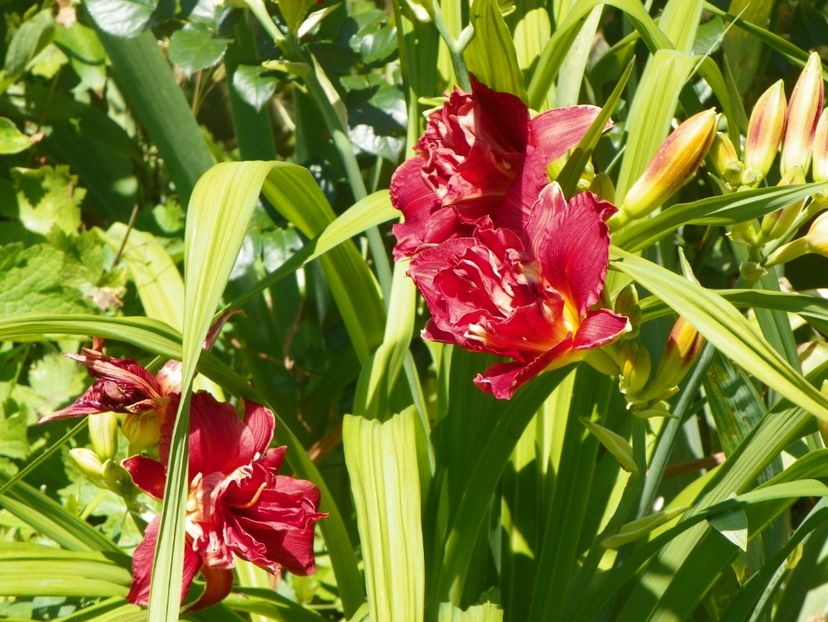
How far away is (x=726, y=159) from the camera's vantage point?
760mm

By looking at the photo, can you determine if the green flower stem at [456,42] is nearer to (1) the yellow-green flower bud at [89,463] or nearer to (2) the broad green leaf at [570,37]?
(2) the broad green leaf at [570,37]

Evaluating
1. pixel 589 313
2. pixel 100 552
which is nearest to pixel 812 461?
pixel 589 313

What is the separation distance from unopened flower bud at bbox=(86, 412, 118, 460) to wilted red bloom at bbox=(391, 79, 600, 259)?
0.32 meters

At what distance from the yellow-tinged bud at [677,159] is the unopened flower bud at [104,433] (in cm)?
48

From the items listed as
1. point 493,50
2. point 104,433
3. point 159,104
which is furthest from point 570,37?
point 159,104

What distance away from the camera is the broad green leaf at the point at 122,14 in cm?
116

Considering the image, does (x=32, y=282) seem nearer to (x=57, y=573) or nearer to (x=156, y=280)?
(x=156, y=280)

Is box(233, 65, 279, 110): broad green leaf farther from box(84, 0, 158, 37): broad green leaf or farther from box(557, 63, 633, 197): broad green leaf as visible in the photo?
box(557, 63, 633, 197): broad green leaf

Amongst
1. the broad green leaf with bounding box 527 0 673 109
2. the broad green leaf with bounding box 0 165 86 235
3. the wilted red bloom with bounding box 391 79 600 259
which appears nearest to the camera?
the wilted red bloom with bounding box 391 79 600 259

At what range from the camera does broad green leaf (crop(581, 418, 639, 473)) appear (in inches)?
28.5

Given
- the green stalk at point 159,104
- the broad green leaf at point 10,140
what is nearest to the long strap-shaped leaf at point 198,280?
the green stalk at point 159,104

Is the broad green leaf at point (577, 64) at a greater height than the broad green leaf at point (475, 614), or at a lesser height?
greater

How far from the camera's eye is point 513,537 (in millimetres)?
1039

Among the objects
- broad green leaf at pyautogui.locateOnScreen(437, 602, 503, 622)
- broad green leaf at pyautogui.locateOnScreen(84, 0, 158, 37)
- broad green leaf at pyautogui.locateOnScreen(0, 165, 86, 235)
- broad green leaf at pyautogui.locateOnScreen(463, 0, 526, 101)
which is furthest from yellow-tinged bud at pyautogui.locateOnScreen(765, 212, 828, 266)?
broad green leaf at pyautogui.locateOnScreen(0, 165, 86, 235)
